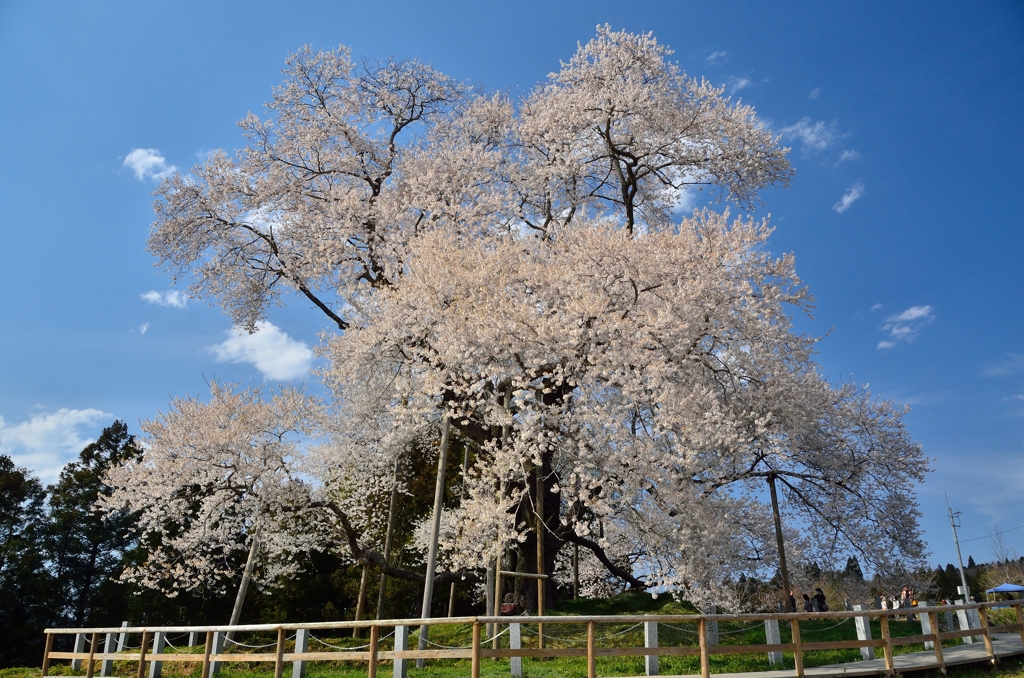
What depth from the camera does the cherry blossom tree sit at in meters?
15.7

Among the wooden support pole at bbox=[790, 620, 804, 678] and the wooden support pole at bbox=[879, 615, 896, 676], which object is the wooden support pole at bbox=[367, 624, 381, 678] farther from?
the wooden support pole at bbox=[879, 615, 896, 676]

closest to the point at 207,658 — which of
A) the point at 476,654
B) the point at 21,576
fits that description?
the point at 476,654

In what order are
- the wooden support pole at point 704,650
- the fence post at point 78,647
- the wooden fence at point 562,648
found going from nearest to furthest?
1. the wooden fence at point 562,648
2. the wooden support pole at point 704,650
3. the fence post at point 78,647

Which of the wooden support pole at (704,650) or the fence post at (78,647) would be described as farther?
the fence post at (78,647)

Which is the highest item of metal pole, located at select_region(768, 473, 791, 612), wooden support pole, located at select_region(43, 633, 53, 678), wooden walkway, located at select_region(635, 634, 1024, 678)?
metal pole, located at select_region(768, 473, 791, 612)

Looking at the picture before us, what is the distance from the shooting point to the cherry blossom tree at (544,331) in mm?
15703

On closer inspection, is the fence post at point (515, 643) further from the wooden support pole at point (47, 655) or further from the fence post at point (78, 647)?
the wooden support pole at point (47, 655)

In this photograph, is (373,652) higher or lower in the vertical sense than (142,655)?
higher

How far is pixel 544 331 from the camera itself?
601 inches

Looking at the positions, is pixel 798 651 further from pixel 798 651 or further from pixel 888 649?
pixel 888 649

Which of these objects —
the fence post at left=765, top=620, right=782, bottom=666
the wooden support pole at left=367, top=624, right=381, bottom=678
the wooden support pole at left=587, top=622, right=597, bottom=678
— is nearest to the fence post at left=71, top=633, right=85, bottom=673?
the wooden support pole at left=367, top=624, right=381, bottom=678

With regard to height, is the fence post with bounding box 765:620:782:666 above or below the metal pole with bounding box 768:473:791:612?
below

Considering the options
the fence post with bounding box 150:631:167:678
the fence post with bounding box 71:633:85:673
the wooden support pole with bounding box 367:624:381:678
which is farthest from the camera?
the fence post with bounding box 71:633:85:673

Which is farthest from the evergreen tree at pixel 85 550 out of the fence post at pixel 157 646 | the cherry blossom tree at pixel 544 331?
the fence post at pixel 157 646
